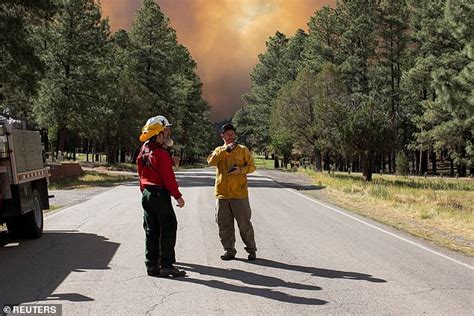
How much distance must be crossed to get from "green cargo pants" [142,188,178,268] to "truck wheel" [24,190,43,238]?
383cm

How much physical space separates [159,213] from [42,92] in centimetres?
3268

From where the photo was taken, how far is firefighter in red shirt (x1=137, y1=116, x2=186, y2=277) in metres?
6.78

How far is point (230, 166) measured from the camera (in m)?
7.88

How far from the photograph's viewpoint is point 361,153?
37156mm

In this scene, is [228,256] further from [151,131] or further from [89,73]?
[89,73]

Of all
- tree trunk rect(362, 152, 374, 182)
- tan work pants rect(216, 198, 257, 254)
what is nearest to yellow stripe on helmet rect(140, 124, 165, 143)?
tan work pants rect(216, 198, 257, 254)

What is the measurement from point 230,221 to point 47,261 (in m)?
2.75

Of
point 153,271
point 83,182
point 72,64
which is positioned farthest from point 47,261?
point 72,64

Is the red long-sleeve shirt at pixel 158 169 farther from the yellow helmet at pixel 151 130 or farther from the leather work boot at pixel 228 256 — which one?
the leather work boot at pixel 228 256

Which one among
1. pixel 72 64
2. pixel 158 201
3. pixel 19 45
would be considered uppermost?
pixel 72 64

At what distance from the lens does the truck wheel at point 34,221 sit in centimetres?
971

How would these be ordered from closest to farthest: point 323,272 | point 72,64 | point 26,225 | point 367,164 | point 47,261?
point 323,272, point 47,261, point 26,225, point 367,164, point 72,64

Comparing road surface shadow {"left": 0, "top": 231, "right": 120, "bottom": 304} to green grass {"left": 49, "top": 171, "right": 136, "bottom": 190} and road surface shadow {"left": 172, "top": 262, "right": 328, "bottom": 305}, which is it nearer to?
road surface shadow {"left": 172, "top": 262, "right": 328, "bottom": 305}

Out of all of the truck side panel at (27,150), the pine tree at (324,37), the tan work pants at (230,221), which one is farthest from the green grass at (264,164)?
the tan work pants at (230,221)
